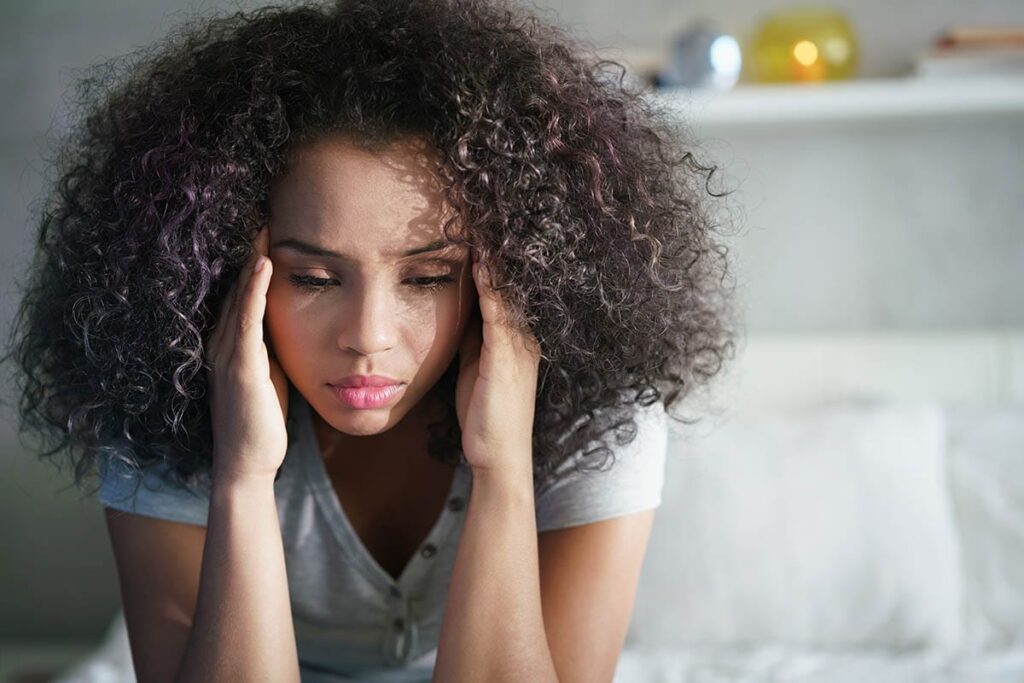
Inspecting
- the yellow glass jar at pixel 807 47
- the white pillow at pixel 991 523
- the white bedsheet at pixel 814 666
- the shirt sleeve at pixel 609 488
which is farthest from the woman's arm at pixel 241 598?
the yellow glass jar at pixel 807 47

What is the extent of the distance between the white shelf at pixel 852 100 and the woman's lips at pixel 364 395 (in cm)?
133

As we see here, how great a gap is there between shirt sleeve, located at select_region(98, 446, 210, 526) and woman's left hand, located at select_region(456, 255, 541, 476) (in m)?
0.39

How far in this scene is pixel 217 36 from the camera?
124 cm

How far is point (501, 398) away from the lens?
121cm

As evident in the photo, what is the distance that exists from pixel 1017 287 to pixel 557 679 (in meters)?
1.84

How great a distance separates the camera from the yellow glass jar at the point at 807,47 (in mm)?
2441

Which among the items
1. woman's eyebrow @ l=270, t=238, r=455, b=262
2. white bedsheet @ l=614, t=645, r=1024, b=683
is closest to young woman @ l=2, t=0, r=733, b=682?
woman's eyebrow @ l=270, t=238, r=455, b=262

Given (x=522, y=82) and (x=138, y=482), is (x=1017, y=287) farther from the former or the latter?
(x=138, y=482)

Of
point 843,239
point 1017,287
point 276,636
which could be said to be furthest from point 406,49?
point 1017,287

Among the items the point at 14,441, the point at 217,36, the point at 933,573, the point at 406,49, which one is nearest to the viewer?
the point at 406,49

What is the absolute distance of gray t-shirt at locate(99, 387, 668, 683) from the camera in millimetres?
1346

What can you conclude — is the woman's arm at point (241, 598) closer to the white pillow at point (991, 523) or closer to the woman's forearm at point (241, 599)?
the woman's forearm at point (241, 599)

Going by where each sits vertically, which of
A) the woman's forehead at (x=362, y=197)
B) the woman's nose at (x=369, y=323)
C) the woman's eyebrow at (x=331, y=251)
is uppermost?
the woman's forehead at (x=362, y=197)

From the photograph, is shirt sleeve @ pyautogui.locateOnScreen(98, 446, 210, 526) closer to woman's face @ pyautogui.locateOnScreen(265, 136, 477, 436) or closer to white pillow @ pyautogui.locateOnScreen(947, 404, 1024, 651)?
woman's face @ pyautogui.locateOnScreen(265, 136, 477, 436)
